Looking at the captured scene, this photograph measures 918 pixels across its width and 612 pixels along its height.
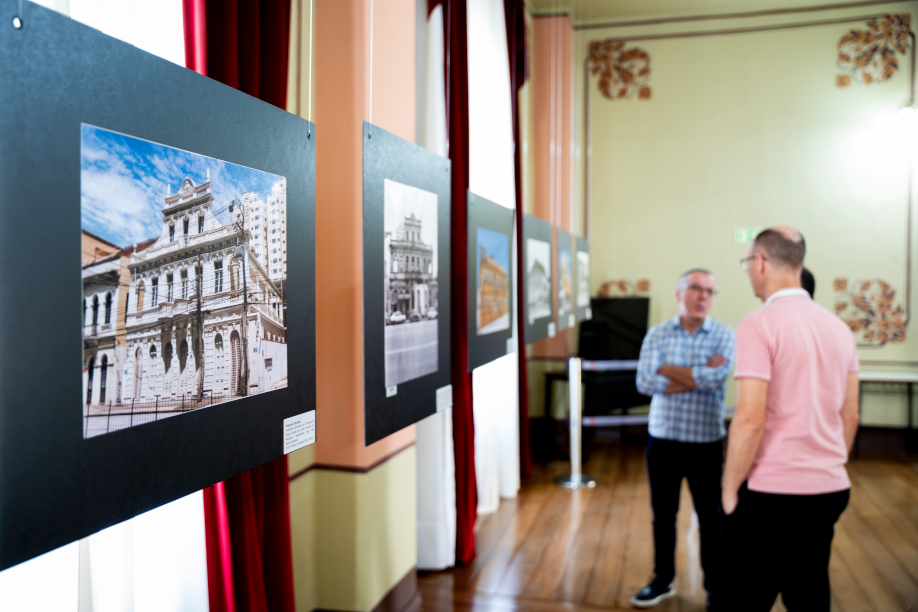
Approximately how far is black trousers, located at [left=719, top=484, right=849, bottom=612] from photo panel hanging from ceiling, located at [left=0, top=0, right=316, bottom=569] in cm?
153

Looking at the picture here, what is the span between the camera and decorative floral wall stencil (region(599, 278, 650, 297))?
7.18m

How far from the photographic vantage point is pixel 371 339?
197cm

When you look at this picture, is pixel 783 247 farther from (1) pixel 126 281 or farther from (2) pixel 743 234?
(2) pixel 743 234

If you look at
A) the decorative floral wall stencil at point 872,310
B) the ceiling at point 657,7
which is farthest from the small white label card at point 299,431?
the decorative floral wall stencil at point 872,310

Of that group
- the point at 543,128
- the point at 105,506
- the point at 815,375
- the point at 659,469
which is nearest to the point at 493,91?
the point at 543,128

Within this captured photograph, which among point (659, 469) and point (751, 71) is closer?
point (659, 469)

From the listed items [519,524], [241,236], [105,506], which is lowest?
[519,524]

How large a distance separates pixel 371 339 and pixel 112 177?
978 mm

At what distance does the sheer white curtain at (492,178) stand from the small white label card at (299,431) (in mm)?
2746

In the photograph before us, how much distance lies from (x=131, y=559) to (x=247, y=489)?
350mm

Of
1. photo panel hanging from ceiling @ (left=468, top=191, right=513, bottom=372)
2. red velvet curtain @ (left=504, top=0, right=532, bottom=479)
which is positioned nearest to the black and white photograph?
photo panel hanging from ceiling @ (left=468, top=191, right=513, bottom=372)

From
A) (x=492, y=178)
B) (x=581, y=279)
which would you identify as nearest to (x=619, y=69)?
(x=581, y=279)

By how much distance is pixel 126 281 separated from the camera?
1.11m

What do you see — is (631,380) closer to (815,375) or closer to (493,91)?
(493,91)
